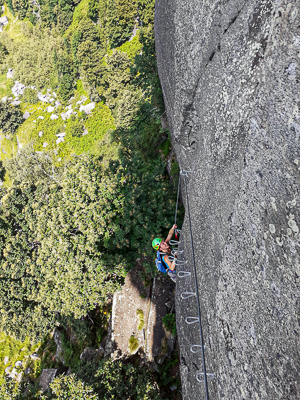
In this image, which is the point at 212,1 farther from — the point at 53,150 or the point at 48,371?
the point at 53,150

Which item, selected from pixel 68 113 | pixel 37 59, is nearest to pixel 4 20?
pixel 37 59

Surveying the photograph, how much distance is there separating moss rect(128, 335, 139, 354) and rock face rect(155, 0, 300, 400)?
24.9 ft

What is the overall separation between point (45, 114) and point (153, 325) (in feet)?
175

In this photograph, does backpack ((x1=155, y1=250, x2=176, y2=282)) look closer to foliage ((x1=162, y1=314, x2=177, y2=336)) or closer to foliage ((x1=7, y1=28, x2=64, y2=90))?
foliage ((x1=162, y1=314, x2=177, y2=336))

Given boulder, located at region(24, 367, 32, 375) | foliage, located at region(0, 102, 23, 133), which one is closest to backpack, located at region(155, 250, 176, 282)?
boulder, located at region(24, 367, 32, 375)

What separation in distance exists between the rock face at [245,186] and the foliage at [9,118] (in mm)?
59696

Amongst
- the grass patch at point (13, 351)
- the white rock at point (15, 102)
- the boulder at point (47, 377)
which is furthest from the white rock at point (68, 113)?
the boulder at point (47, 377)

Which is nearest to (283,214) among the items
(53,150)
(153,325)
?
(153,325)

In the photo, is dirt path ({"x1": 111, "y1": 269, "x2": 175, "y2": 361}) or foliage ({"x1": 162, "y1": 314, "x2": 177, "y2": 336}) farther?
dirt path ({"x1": 111, "y1": 269, "x2": 175, "y2": 361})

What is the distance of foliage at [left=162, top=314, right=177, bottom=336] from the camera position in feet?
36.2

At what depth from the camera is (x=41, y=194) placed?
1376cm

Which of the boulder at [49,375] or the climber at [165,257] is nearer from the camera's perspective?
the climber at [165,257]

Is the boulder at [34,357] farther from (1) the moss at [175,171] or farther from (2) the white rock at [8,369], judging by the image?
(1) the moss at [175,171]

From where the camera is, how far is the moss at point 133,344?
11.7 m
